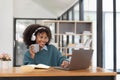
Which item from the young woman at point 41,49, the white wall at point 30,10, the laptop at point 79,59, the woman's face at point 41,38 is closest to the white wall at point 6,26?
the young woman at point 41,49

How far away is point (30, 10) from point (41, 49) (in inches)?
361

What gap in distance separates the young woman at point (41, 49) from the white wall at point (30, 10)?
28.8ft

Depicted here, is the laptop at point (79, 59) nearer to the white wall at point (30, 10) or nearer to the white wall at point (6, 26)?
the white wall at point (6, 26)

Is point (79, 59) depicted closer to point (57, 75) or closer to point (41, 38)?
point (57, 75)

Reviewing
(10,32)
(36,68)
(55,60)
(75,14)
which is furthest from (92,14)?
(36,68)

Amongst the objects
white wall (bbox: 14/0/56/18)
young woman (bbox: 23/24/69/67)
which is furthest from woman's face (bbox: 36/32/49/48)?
white wall (bbox: 14/0/56/18)

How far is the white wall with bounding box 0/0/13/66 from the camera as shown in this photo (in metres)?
6.45

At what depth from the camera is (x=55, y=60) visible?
281 cm

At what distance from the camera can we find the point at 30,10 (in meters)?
11.7

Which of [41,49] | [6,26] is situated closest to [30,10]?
[6,26]

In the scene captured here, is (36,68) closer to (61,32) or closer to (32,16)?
(61,32)

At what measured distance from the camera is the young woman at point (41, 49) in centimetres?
267

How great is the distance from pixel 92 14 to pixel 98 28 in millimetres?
2277

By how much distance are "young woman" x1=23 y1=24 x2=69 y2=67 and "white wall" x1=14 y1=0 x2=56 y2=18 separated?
878cm
